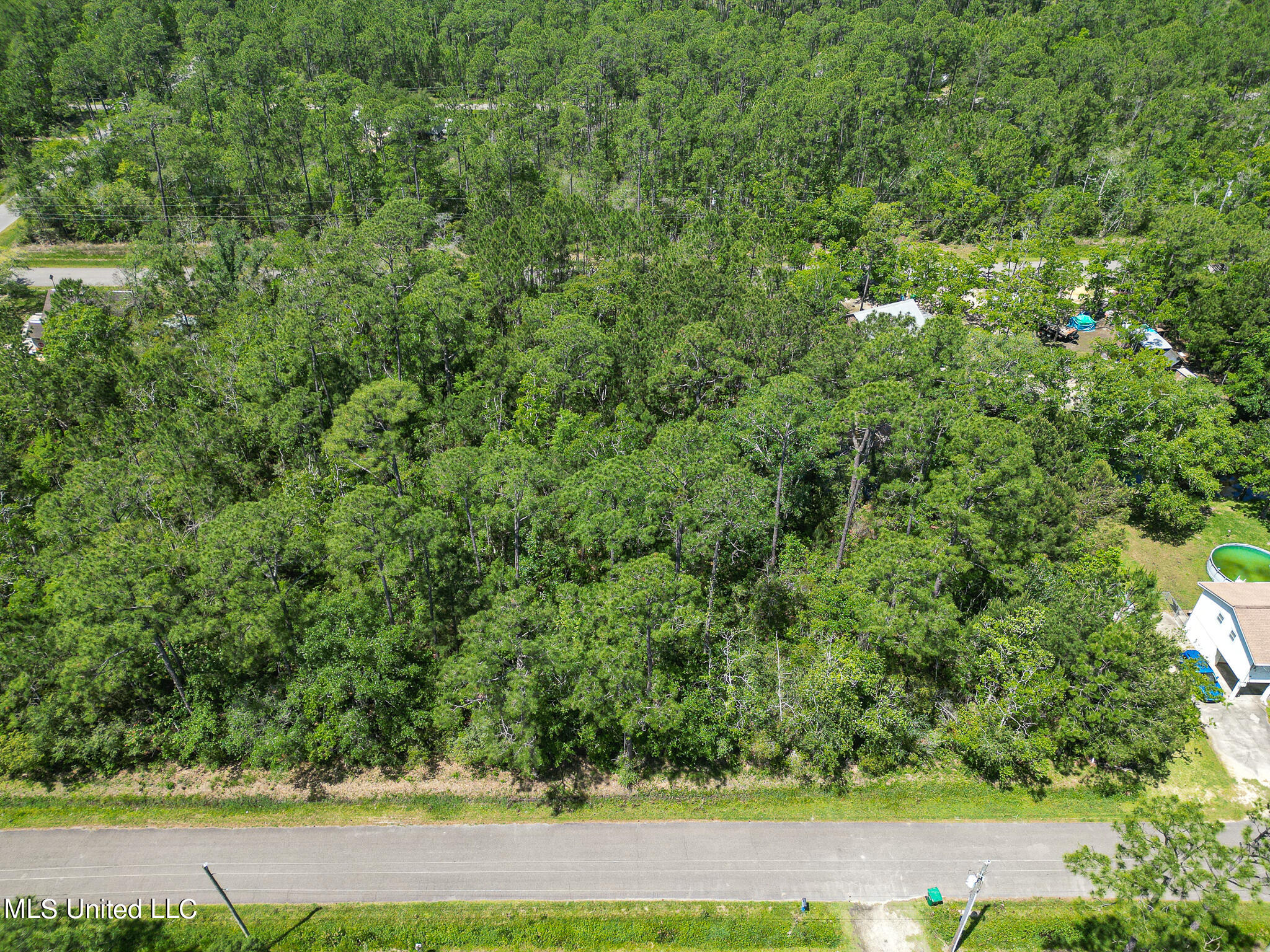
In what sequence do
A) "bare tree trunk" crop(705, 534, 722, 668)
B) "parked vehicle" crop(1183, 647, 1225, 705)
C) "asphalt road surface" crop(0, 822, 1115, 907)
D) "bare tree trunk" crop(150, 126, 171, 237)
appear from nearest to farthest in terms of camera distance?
"asphalt road surface" crop(0, 822, 1115, 907)
"bare tree trunk" crop(705, 534, 722, 668)
"parked vehicle" crop(1183, 647, 1225, 705)
"bare tree trunk" crop(150, 126, 171, 237)

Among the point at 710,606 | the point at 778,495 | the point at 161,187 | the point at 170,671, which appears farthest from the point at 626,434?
the point at 161,187

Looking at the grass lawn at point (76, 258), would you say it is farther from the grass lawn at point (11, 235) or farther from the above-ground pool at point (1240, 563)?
the above-ground pool at point (1240, 563)

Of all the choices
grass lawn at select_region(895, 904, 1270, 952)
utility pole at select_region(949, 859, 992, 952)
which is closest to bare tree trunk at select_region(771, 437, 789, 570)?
utility pole at select_region(949, 859, 992, 952)

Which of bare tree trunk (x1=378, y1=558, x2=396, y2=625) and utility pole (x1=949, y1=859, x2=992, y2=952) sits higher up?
bare tree trunk (x1=378, y1=558, x2=396, y2=625)

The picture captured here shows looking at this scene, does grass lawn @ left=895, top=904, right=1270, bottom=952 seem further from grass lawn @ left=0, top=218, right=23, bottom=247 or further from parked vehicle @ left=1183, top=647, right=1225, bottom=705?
grass lawn @ left=0, top=218, right=23, bottom=247

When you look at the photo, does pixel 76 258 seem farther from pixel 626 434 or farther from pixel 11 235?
pixel 626 434

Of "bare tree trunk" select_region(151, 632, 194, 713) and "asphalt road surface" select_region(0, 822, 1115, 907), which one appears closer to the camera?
"asphalt road surface" select_region(0, 822, 1115, 907)
